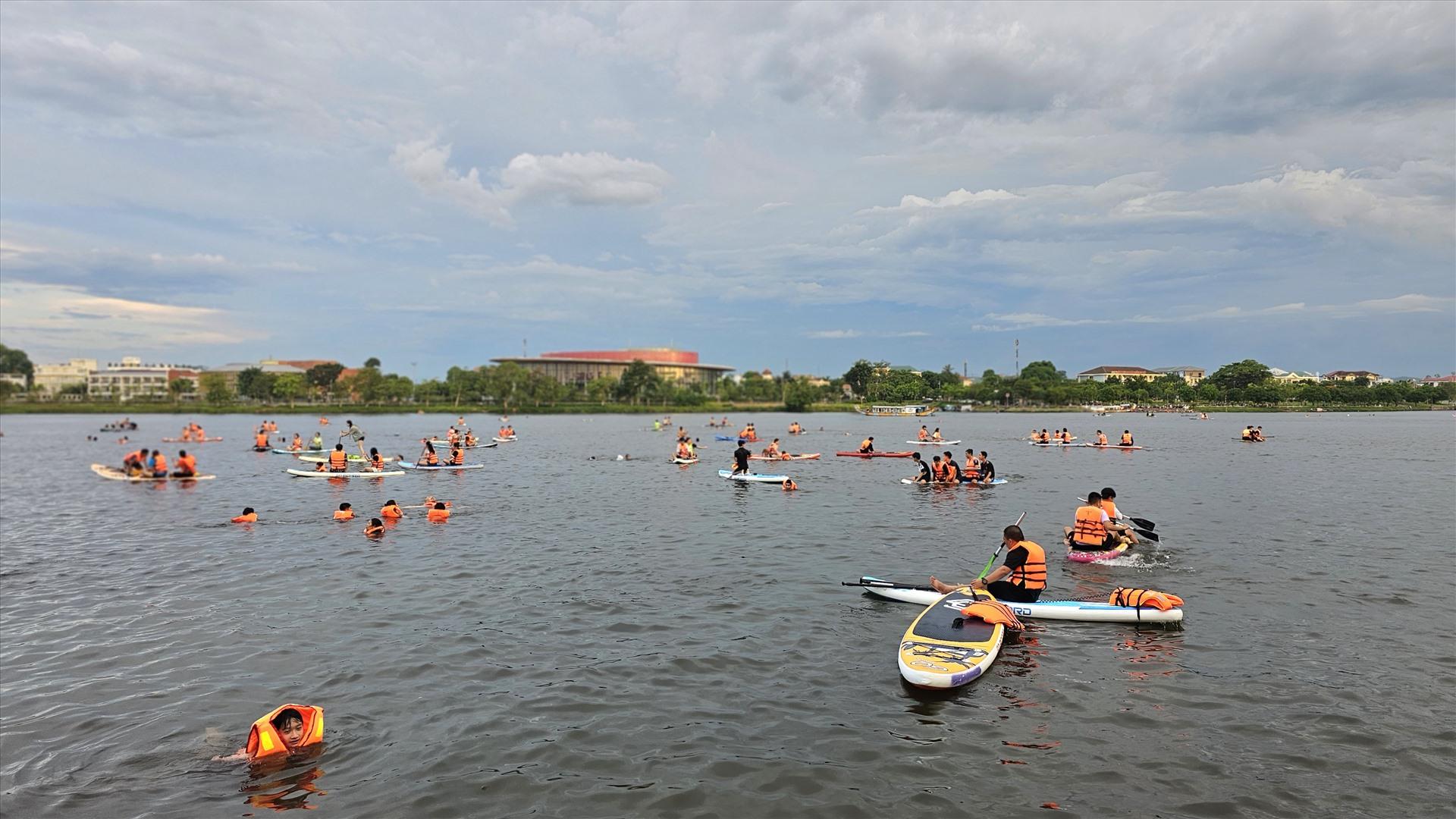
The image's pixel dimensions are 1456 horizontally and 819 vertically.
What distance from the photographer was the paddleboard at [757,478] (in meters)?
35.9

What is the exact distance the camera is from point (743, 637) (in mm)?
13680

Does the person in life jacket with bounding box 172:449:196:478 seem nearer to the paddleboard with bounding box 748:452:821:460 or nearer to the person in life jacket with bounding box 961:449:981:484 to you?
the paddleboard with bounding box 748:452:821:460

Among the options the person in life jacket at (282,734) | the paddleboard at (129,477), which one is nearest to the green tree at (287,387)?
the paddleboard at (129,477)

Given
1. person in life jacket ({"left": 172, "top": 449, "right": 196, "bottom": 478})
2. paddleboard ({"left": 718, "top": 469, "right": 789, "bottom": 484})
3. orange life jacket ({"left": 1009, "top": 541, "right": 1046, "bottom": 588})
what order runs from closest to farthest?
orange life jacket ({"left": 1009, "top": 541, "right": 1046, "bottom": 588})
paddleboard ({"left": 718, "top": 469, "right": 789, "bottom": 484})
person in life jacket ({"left": 172, "top": 449, "right": 196, "bottom": 478})

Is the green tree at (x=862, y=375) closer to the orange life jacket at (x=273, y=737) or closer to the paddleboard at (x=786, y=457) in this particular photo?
the paddleboard at (x=786, y=457)

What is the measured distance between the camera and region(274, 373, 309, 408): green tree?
178 meters

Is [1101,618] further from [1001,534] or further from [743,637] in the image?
[1001,534]

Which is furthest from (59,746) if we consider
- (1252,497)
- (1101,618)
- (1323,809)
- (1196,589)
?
(1252,497)

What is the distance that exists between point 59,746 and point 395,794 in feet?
16.9

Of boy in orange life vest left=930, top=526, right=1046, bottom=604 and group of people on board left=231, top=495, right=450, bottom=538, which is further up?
boy in orange life vest left=930, top=526, right=1046, bottom=604

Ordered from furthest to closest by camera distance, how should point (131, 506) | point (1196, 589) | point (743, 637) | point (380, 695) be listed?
point (131, 506) < point (1196, 589) < point (743, 637) < point (380, 695)

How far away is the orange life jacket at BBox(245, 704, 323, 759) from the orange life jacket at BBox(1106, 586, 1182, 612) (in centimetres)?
1337

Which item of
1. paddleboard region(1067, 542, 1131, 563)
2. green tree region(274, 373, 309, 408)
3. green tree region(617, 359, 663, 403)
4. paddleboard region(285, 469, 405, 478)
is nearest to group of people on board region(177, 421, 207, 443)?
paddleboard region(285, 469, 405, 478)

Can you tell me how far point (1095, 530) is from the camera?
64.4 feet
